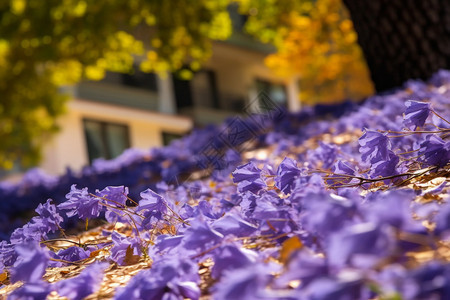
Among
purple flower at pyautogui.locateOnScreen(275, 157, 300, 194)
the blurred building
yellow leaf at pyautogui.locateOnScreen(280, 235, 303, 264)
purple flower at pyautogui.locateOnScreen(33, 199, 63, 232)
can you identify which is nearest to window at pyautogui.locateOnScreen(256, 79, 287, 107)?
the blurred building

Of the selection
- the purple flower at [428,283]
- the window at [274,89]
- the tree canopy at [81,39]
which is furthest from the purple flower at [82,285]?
the window at [274,89]

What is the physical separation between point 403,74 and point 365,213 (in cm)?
583

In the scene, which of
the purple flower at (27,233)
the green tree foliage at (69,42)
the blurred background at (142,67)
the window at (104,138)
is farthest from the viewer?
the window at (104,138)

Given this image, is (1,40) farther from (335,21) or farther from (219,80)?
(219,80)

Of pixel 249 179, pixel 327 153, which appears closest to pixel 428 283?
pixel 249 179

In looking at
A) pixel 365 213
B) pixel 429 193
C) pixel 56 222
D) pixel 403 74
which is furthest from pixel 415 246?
→ pixel 403 74

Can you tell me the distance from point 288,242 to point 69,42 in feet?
35.5

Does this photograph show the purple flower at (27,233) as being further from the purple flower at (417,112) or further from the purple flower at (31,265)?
the purple flower at (417,112)

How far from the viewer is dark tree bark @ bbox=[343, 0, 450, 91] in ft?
19.7

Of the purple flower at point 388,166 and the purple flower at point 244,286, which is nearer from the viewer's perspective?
the purple flower at point 244,286

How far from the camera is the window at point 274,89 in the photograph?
101ft

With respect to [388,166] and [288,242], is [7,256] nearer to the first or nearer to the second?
[288,242]

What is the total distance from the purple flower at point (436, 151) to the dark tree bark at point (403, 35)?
4420 mm

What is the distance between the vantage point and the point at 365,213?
3.46 ft
